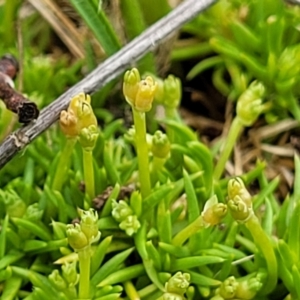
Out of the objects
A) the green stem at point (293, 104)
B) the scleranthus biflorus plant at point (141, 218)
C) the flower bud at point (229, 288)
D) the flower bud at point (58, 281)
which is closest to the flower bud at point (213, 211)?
the scleranthus biflorus plant at point (141, 218)

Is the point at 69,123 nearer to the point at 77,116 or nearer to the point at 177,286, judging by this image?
the point at 77,116

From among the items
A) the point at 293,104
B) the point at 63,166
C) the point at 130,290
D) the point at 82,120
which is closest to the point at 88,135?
the point at 82,120

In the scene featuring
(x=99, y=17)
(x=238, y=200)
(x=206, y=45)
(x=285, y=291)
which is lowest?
(x=285, y=291)

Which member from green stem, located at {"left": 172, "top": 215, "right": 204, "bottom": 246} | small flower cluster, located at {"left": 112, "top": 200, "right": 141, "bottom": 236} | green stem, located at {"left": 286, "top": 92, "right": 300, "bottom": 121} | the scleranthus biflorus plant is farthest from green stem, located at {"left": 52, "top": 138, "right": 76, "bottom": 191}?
green stem, located at {"left": 286, "top": 92, "right": 300, "bottom": 121}

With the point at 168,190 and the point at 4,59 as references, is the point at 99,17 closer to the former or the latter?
the point at 4,59

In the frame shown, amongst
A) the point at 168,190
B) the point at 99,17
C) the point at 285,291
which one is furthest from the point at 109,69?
the point at 285,291

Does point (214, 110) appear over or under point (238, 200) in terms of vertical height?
under
